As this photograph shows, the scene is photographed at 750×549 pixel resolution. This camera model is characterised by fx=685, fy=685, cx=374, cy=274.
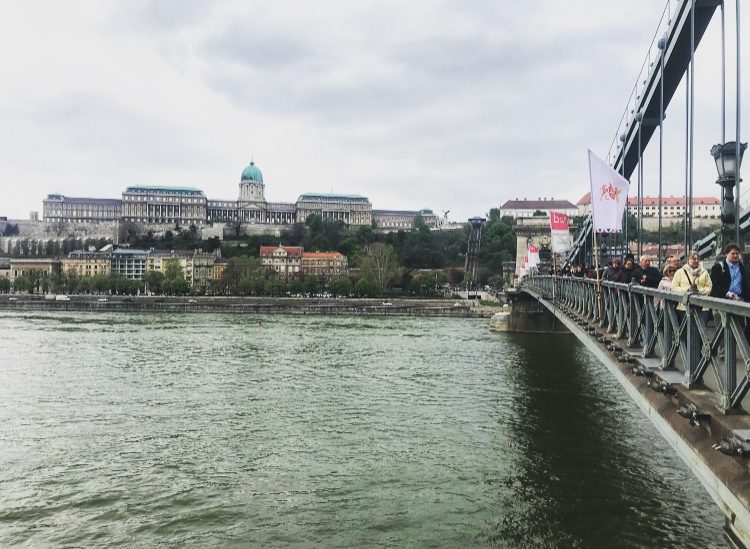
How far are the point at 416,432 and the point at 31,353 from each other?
2042cm

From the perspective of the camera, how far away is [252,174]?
158 metres

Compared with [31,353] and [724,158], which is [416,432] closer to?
[724,158]

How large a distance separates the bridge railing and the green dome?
15104 cm

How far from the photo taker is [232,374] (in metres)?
22.0

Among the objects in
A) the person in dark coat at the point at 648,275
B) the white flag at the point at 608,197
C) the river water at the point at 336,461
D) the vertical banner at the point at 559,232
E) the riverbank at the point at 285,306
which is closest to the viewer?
the river water at the point at 336,461

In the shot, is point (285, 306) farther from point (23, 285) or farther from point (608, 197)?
point (608, 197)

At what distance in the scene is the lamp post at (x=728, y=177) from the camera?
9648 millimetres

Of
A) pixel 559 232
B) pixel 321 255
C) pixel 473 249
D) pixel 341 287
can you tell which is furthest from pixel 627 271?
pixel 473 249

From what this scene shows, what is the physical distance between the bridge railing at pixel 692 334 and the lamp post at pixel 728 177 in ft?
6.44

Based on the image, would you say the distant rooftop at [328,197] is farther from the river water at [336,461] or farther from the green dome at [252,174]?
the river water at [336,461]

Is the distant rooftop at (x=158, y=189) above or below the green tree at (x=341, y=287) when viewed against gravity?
above

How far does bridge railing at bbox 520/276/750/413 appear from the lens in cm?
460

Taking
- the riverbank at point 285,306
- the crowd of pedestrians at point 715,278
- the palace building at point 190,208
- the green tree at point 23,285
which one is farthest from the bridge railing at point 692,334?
the palace building at point 190,208

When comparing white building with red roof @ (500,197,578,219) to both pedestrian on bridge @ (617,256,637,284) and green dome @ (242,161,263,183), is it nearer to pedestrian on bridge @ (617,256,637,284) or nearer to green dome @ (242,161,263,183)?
green dome @ (242,161,263,183)
